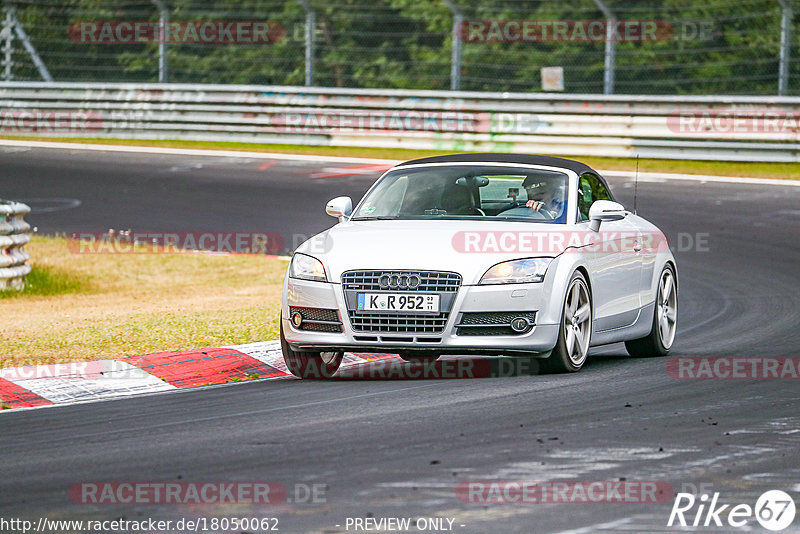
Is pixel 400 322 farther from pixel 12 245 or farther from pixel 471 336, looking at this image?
pixel 12 245

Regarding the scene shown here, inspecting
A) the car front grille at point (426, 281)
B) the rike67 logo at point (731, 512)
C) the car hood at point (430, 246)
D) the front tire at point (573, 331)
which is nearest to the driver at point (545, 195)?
the car hood at point (430, 246)

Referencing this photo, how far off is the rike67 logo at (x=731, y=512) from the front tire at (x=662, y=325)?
16.2 feet

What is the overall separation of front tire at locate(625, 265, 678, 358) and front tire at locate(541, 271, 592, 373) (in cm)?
133

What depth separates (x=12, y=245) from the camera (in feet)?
48.5

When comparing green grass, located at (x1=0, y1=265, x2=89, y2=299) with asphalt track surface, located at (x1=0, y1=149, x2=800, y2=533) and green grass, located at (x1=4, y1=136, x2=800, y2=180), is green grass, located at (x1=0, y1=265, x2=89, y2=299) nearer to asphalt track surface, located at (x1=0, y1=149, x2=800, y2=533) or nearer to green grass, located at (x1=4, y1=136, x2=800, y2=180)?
asphalt track surface, located at (x1=0, y1=149, x2=800, y2=533)

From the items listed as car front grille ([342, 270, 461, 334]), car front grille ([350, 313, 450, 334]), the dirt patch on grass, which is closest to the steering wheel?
car front grille ([342, 270, 461, 334])

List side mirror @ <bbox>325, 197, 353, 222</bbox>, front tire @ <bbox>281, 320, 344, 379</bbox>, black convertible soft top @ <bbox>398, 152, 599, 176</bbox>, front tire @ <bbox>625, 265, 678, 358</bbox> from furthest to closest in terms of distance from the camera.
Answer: front tire @ <bbox>625, 265, 678, 358</bbox>, black convertible soft top @ <bbox>398, 152, 599, 176</bbox>, side mirror @ <bbox>325, 197, 353, 222</bbox>, front tire @ <bbox>281, 320, 344, 379</bbox>

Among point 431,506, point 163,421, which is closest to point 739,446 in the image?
point 431,506

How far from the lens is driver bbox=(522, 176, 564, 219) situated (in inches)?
397

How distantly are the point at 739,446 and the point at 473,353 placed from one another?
2361 mm

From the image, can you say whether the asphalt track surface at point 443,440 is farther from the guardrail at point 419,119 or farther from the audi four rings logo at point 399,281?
the guardrail at point 419,119

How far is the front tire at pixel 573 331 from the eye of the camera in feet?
30.4

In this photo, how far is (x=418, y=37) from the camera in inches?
1174

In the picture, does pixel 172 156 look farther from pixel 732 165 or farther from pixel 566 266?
pixel 566 266
